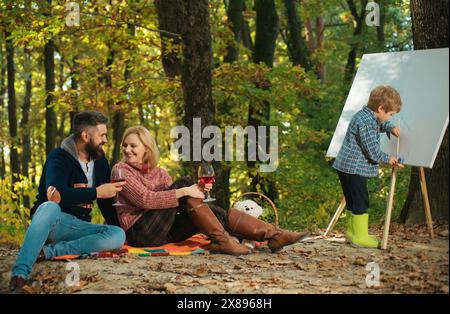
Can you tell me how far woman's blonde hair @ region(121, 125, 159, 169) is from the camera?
5.98 metres

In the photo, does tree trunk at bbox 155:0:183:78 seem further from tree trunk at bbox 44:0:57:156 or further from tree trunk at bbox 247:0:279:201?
tree trunk at bbox 44:0:57:156

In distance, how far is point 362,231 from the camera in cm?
602

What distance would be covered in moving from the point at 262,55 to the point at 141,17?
8.68ft

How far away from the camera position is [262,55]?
42.2 feet

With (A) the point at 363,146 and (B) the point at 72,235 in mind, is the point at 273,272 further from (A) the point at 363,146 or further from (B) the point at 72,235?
(B) the point at 72,235

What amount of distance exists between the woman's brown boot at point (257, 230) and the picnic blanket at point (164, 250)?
1.30 feet

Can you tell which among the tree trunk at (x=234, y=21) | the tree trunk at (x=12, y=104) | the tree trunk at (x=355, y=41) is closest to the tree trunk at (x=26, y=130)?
the tree trunk at (x=12, y=104)

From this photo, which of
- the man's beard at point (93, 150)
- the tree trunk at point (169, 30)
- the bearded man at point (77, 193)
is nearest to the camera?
the bearded man at point (77, 193)

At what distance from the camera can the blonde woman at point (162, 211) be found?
5852 mm

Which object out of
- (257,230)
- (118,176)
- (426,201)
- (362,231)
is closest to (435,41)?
(426,201)

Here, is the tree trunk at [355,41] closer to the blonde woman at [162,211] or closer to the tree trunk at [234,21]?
the tree trunk at [234,21]

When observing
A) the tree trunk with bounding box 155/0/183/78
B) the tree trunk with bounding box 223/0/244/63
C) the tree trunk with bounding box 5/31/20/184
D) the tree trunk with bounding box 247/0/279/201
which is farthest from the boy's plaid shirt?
the tree trunk with bounding box 5/31/20/184

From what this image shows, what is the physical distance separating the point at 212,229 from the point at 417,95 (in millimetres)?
2062
